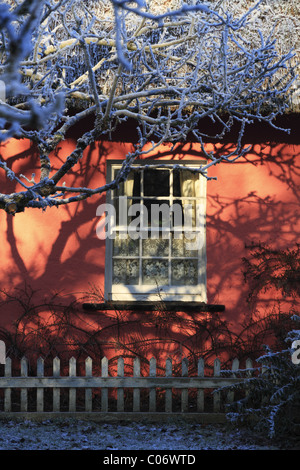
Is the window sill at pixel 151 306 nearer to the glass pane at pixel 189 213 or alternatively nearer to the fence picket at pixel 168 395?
the fence picket at pixel 168 395

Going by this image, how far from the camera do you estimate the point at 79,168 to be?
21.1 feet

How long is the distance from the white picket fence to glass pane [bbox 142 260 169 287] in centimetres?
98

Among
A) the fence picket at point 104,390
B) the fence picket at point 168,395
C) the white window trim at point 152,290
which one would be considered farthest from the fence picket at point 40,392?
the fence picket at point 168,395

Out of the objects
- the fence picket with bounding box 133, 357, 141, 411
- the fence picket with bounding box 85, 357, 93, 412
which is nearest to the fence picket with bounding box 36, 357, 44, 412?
the fence picket with bounding box 85, 357, 93, 412

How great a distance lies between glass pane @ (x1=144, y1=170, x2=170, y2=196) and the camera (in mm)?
6629

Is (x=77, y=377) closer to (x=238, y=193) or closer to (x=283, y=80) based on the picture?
Result: (x=238, y=193)

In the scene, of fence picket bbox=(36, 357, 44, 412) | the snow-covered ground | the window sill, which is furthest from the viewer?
the window sill

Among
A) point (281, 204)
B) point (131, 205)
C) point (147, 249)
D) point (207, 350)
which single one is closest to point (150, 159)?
point (131, 205)

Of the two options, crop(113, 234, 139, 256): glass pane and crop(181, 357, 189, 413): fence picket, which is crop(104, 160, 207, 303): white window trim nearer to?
crop(113, 234, 139, 256): glass pane

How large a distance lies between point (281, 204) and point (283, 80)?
1.29m

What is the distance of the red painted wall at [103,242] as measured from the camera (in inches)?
249

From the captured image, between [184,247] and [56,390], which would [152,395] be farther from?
[184,247]

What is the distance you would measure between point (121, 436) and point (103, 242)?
6.68 feet

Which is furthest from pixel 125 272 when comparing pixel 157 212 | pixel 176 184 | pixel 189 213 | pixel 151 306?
pixel 176 184
